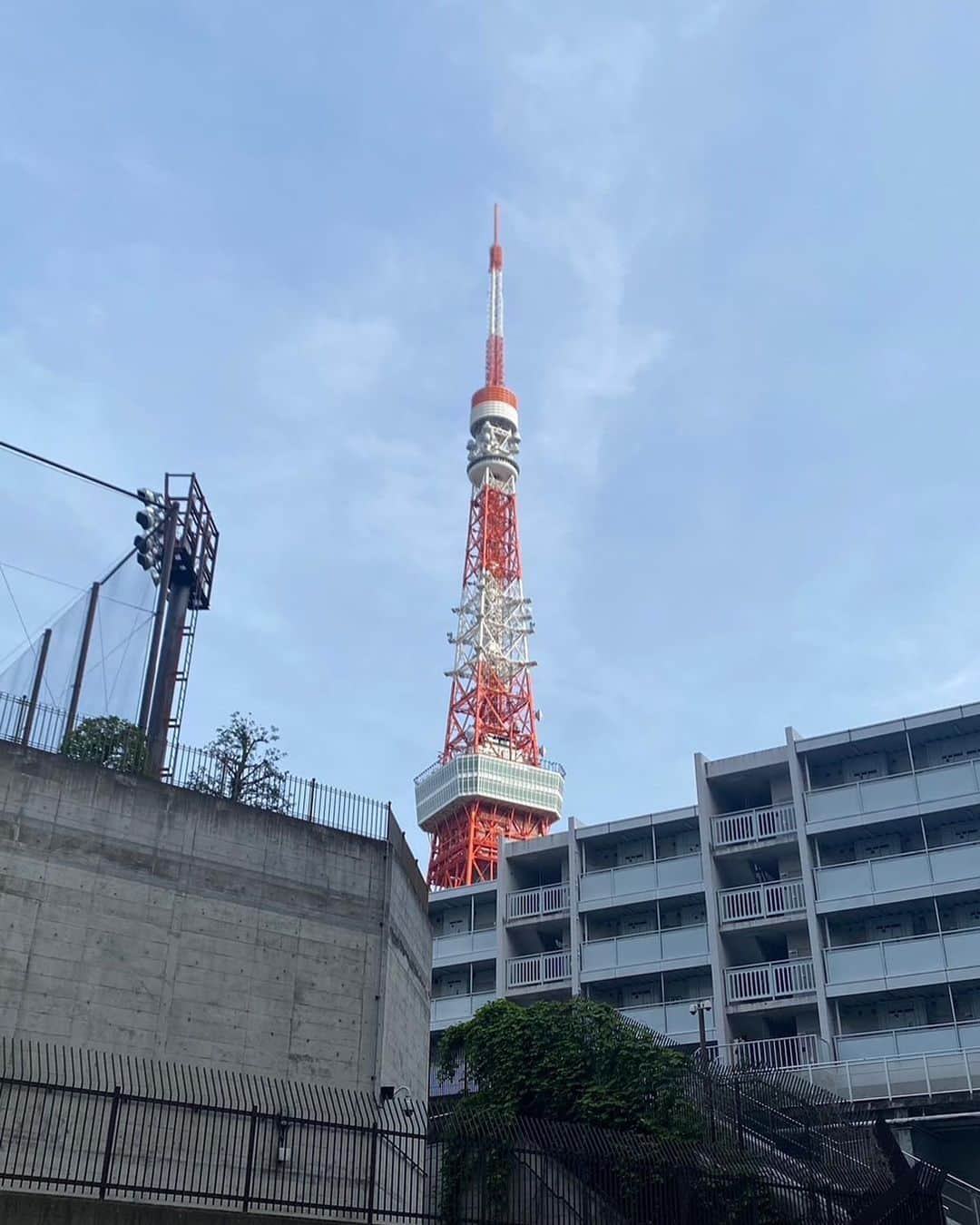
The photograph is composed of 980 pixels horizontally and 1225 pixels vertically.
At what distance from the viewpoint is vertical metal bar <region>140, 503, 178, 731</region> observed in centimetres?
2314

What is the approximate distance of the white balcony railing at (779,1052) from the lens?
33.3m

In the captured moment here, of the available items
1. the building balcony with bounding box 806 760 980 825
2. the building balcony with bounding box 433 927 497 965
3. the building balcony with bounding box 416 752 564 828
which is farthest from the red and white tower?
the building balcony with bounding box 806 760 980 825

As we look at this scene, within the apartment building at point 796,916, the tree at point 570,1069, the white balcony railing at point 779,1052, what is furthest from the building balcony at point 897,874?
the tree at point 570,1069

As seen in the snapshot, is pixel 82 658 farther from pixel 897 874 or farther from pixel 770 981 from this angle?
pixel 897 874

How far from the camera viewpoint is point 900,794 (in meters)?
35.7

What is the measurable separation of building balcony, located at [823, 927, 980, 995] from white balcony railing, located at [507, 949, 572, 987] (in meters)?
9.18

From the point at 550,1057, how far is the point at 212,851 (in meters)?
8.42

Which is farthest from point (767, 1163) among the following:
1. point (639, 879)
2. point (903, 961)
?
point (639, 879)

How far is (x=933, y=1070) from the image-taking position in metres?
30.5

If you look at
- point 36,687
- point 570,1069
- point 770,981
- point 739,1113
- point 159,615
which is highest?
point 159,615

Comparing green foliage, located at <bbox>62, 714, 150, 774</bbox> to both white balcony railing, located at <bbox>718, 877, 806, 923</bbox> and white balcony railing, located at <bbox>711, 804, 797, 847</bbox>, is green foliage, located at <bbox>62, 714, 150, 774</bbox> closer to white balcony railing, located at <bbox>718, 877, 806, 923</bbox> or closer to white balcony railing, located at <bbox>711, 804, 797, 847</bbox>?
white balcony railing, located at <bbox>718, 877, 806, 923</bbox>

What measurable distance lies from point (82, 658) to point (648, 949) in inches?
900

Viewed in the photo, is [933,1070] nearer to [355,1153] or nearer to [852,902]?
[852,902]

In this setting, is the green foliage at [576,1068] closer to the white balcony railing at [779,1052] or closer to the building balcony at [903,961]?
the white balcony railing at [779,1052]
